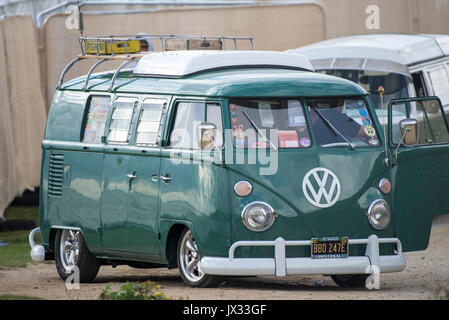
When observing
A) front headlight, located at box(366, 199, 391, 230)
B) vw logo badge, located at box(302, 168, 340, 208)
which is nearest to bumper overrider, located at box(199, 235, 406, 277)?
front headlight, located at box(366, 199, 391, 230)

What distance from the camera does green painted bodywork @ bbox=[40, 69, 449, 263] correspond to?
10.7m

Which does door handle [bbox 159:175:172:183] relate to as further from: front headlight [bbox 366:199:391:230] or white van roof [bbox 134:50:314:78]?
front headlight [bbox 366:199:391:230]

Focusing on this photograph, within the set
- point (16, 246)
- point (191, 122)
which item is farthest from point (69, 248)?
point (16, 246)

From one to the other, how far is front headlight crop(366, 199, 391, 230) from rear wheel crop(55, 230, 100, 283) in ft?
11.1

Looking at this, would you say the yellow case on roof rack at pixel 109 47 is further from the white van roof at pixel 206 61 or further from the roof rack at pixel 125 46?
the white van roof at pixel 206 61

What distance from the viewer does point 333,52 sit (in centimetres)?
1784

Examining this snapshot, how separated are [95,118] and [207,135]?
225 cm

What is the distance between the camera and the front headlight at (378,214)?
11.0m

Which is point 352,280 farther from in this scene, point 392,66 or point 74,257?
point 392,66

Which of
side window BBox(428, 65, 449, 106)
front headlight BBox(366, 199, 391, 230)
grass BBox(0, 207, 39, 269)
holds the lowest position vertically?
grass BBox(0, 207, 39, 269)

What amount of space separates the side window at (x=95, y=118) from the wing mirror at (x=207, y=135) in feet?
6.11

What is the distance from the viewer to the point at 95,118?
12.7 m

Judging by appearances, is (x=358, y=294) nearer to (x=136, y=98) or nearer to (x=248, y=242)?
(x=248, y=242)

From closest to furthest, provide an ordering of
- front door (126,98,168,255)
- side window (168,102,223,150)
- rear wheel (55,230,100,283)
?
1. side window (168,102,223,150)
2. front door (126,98,168,255)
3. rear wheel (55,230,100,283)
